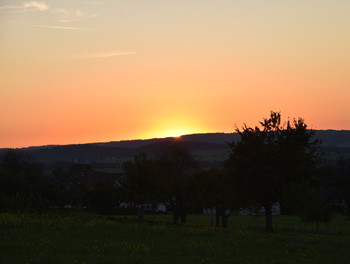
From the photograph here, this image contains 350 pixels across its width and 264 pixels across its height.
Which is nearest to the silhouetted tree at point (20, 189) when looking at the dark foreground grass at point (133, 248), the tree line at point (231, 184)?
the tree line at point (231, 184)

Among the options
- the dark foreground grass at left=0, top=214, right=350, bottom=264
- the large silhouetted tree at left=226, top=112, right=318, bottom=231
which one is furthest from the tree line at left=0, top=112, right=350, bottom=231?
the dark foreground grass at left=0, top=214, right=350, bottom=264

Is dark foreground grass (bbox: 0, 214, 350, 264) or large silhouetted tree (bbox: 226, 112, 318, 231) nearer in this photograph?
dark foreground grass (bbox: 0, 214, 350, 264)

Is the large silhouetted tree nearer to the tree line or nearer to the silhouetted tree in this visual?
the tree line

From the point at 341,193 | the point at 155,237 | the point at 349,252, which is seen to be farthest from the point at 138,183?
the point at 341,193

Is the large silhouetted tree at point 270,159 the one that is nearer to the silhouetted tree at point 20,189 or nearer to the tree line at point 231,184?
the tree line at point 231,184

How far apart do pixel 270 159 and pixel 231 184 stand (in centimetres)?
706

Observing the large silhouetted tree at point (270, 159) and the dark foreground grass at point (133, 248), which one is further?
the large silhouetted tree at point (270, 159)

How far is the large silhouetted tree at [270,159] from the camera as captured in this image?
2470 inches

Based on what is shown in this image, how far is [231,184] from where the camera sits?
6756 centimetres

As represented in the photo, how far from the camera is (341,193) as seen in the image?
439 ft

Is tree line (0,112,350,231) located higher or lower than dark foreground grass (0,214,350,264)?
higher

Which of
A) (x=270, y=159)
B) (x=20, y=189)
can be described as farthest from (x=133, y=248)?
(x=20, y=189)

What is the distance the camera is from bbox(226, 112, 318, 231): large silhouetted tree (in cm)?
6275

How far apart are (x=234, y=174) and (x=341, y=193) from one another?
76.6 meters
